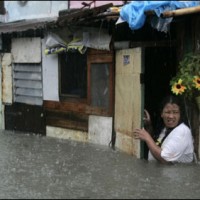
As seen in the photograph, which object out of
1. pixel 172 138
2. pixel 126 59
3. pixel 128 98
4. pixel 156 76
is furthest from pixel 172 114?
pixel 156 76

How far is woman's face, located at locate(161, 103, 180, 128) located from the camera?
653cm

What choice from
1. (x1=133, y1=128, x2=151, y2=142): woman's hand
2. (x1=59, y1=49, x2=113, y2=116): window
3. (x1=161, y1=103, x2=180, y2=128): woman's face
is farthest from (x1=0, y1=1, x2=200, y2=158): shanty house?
(x1=161, y1=103, x2=180, y2=128): woman's face

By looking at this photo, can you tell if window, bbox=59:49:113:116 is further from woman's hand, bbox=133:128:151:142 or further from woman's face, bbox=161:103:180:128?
woman's face, bbox=161:103:180:128

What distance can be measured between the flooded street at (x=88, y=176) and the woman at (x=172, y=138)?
190 mm

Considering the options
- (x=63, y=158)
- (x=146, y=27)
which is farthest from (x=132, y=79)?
(x=63, y=158)

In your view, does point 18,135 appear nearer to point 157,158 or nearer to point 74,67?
point 74,67

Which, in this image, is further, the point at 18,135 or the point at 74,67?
the point at 18,135

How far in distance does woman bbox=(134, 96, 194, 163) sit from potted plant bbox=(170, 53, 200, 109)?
0.16m

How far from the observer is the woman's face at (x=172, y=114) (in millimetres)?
6531

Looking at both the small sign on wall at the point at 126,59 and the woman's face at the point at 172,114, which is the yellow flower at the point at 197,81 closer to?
the woman's face at the point at 172,114

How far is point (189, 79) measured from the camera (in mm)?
6574

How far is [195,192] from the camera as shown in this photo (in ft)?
18.5

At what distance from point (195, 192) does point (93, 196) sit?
4.23 feet

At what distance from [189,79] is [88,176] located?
1.98 metres
